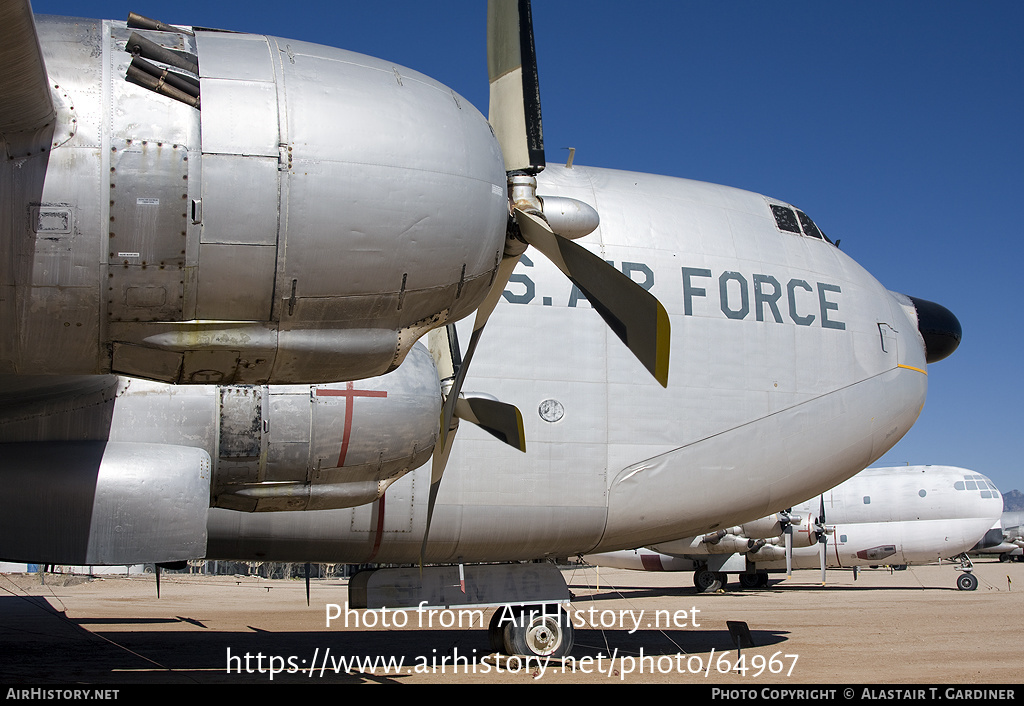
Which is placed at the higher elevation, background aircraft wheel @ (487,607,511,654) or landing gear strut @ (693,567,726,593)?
background aircraft wheel @ (487,607,511,654)

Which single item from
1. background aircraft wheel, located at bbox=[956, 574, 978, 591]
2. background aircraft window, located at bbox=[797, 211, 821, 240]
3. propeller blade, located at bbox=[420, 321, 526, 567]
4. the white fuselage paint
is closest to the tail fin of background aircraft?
propeller blade, located at bbox=[420, 321, 526, 567]

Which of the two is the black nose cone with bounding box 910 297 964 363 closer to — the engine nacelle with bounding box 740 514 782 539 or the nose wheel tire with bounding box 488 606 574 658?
the nose wheel tire with bounding box 488 606 574 658

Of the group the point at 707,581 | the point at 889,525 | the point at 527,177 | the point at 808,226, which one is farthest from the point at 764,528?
the point at 527,177

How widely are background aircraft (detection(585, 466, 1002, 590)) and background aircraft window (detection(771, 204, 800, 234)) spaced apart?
68.7ft

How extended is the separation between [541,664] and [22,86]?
8.76m

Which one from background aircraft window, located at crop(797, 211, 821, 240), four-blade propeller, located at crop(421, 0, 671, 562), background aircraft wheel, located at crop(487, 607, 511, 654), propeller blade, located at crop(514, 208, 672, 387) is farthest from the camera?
background aircraft window, located at crop(797, 211, 821, 240)

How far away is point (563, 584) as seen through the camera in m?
10.3

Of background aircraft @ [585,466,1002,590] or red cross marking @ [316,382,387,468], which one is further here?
background aircraft @ [585,466,1002,590]

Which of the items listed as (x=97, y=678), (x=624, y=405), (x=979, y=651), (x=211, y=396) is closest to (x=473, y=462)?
(x=624, y=405)

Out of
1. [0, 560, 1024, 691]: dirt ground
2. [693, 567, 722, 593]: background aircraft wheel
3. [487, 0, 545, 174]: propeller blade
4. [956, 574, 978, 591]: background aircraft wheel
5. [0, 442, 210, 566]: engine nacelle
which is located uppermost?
[487, 0, 545, 174]: propeller blade

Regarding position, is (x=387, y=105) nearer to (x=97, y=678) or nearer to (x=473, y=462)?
(x=473, y=462)

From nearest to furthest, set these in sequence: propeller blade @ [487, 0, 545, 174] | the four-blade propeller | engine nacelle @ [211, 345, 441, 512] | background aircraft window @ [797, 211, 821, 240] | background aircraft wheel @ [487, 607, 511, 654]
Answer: the four-blade propeller
propeller blade @ [487, 0, 545, 174]
engine nacelle @ [211, 345, 441, 512]
background aircraft wheel @ [487, 607, 511, 654]
background aircraft window @ [797, 211, 821, 240]

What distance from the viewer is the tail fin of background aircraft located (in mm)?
3459

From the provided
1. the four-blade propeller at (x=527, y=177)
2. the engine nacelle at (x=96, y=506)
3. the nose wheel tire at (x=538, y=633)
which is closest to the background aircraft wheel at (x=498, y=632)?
the nose wheel tire at (x=538, y=633)
